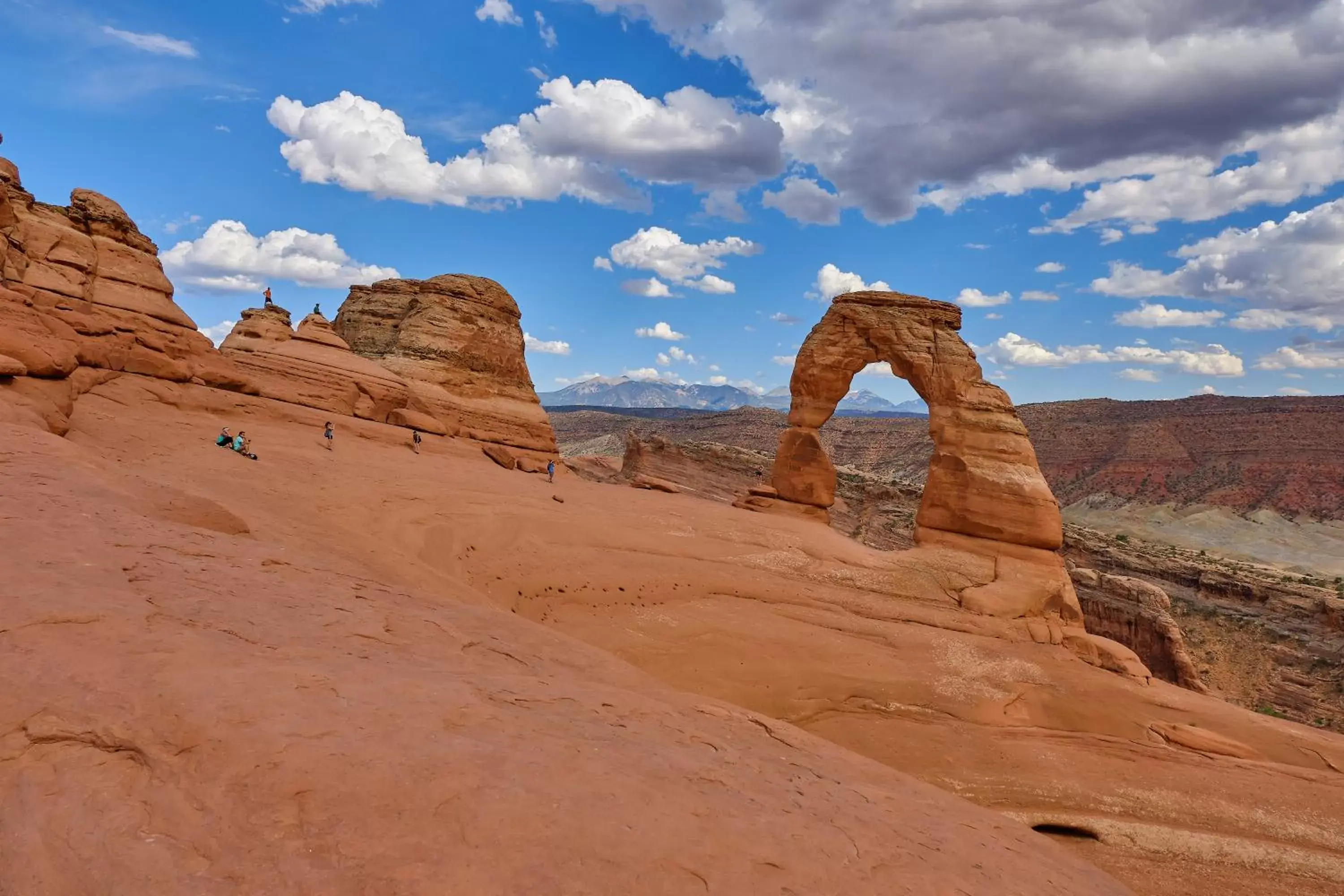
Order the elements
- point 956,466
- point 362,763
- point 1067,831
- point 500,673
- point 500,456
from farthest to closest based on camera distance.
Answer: point 500,456, point 956,466, point 1067,831, point 500,673, point 362,763

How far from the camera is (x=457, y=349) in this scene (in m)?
29.6

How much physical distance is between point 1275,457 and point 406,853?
83.6 m

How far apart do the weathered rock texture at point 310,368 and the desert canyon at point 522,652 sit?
143 millimetres

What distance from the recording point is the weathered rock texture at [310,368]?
23.0 metres

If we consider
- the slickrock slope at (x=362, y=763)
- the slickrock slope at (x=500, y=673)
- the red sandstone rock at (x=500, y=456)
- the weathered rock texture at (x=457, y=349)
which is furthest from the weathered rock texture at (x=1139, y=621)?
the weathered rock texture at (x=457, y=349)

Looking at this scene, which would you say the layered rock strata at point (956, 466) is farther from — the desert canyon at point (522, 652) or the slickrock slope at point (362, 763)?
the slickrock slope at point (362, 763)

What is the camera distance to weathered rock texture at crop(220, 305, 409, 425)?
23.0m

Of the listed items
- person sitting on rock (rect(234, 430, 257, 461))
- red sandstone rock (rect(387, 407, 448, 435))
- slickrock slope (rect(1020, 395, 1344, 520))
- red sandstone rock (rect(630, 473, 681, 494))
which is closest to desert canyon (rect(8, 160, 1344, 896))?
red sandstone rock (rect(387, 407, 448, 435))

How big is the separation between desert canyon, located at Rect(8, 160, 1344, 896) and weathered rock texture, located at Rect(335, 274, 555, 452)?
8.2 inches

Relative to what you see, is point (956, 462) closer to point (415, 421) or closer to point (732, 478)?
point (415, 421)

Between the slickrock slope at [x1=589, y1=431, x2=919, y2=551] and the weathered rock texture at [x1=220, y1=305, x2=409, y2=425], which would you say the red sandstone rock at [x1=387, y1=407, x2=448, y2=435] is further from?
the slickrock slope at [x1=589, y1=431, x2=919, y2=551]

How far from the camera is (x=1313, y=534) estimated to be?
53438mm

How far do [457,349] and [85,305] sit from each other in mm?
12875

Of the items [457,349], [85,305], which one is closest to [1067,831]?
[85,305]
